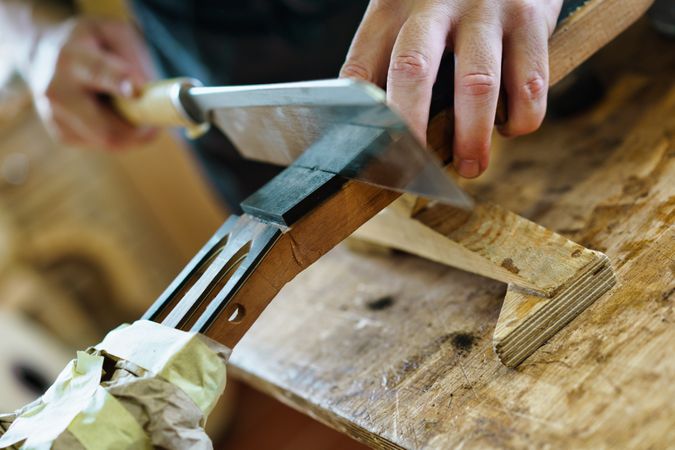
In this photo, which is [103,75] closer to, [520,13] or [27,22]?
[27,22]

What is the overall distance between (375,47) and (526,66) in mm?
164

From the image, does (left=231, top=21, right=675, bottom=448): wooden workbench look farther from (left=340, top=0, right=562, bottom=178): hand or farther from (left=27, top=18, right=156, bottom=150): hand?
(left=27, top=18, right=156, bottom=150): hand

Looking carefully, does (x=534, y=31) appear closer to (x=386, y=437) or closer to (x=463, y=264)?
(x=463, y=264)

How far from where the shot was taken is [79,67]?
4.11 ft

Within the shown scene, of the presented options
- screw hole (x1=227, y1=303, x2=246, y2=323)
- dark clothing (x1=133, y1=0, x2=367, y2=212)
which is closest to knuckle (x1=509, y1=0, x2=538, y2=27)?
screw hole (x1=227, y1=303, x2=246, y2=323)

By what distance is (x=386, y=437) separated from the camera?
0.66 metres

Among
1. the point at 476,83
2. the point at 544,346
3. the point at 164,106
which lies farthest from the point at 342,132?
→ the point at 164,106

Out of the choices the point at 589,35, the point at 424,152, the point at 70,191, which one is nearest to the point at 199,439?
the point at 424,152

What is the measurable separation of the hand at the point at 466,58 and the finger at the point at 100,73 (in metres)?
0.59

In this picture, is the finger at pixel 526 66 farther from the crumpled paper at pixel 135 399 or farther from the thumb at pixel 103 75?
the thumb at pixel 103 75

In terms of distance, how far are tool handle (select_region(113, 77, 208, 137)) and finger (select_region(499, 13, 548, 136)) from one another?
0.46 m

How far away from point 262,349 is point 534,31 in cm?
55

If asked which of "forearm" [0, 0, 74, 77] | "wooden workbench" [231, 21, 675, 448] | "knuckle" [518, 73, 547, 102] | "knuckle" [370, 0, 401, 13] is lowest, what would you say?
"wooden workbench" [231, 21, 675, 448]

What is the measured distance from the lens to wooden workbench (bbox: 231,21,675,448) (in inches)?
22.9
